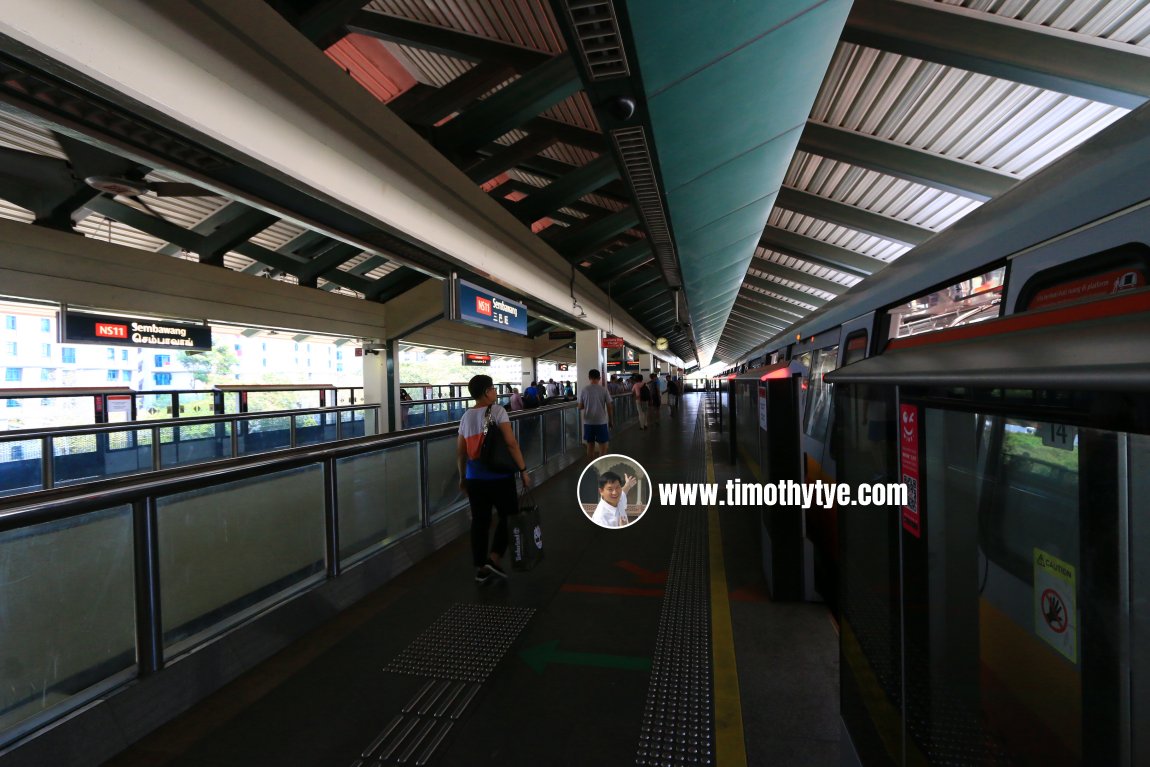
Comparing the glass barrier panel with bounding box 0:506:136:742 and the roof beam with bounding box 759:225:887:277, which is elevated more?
the roof beam with bounding box 759:225:887:277

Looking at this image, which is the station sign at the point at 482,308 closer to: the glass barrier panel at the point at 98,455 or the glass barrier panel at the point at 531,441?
the glass barrier panel at the point at 531,441

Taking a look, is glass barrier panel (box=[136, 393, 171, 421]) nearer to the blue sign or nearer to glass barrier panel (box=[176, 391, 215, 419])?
glass barrier panel (box=[176, 391, 215, 419])

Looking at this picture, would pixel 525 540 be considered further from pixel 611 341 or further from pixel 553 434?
pixel 611 341

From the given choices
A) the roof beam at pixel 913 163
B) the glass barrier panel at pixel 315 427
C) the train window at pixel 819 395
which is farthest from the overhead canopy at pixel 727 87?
the glass barrier panel at pixel 315 427

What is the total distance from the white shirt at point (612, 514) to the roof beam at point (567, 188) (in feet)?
18.9

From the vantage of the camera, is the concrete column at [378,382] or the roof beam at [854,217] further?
the concrete column at [378,382]

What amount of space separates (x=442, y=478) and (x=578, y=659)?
9.77ft

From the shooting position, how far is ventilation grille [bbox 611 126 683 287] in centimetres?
497

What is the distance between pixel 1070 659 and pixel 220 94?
14.5 ft

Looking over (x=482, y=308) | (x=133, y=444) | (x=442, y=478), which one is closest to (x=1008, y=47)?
(x=482, y=308)

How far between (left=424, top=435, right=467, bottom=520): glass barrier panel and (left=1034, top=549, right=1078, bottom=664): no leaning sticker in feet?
15.7

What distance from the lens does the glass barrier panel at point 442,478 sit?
538 centimetres

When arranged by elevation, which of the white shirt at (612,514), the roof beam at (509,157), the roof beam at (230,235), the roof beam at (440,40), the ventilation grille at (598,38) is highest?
the roof beam at (440,40)

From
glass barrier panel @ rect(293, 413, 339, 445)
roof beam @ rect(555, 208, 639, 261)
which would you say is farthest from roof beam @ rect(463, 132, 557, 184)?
glass barrier panel @ rect(293, 413, 339, 445)
